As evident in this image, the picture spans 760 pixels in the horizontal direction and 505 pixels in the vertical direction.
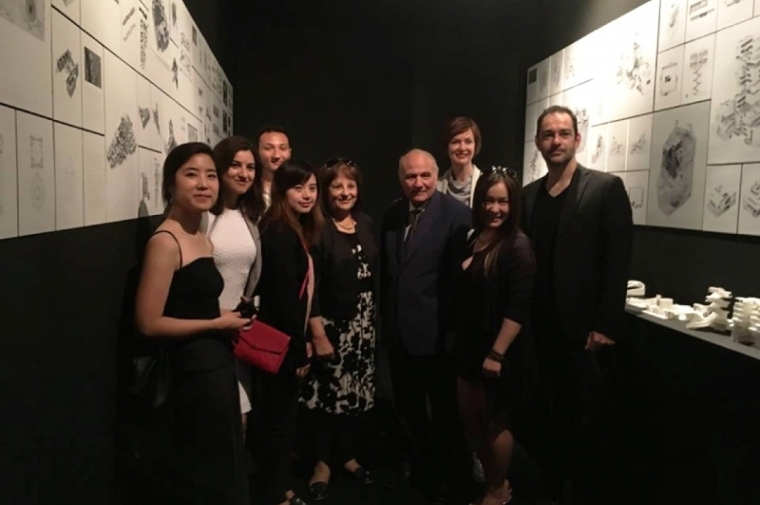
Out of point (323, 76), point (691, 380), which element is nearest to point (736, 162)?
point (691, 380)

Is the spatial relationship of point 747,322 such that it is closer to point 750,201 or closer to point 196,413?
point 750,201

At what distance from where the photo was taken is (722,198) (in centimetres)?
246

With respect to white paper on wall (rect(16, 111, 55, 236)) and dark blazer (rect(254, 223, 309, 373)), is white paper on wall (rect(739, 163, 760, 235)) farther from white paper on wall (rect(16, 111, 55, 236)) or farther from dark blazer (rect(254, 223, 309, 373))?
white paper on wall (rect(16, 111, 55, 236))

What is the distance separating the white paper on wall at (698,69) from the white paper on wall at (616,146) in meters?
0.52

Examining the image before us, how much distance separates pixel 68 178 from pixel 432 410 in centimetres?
194

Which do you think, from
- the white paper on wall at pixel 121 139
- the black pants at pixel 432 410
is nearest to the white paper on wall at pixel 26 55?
the white paper on wall at pixel 121 139

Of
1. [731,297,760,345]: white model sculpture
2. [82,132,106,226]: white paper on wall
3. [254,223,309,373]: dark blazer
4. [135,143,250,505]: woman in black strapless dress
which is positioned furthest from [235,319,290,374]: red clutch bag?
[731,297,760,345]: white model sculpture

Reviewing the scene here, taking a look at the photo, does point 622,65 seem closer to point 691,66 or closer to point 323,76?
point 691,66

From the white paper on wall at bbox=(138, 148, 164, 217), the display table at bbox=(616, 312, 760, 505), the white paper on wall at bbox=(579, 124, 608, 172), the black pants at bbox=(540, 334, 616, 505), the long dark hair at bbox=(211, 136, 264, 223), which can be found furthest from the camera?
the white paper on wall at bbox=(579, 124, 608, 172)

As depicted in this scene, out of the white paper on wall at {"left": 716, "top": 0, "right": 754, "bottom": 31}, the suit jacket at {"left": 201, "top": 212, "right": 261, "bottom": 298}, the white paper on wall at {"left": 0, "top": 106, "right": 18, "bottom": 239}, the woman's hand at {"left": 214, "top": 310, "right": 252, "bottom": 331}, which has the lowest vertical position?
the woman's hand at {"left": 214, "top": 310, "right": 252, "bottom": 331}

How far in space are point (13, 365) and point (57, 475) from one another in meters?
0.38

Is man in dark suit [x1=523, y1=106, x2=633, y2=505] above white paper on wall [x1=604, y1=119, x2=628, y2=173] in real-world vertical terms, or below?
below

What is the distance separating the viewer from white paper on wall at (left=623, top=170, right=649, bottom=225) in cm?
303

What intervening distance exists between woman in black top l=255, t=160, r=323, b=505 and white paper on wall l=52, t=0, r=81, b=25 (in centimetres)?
106
